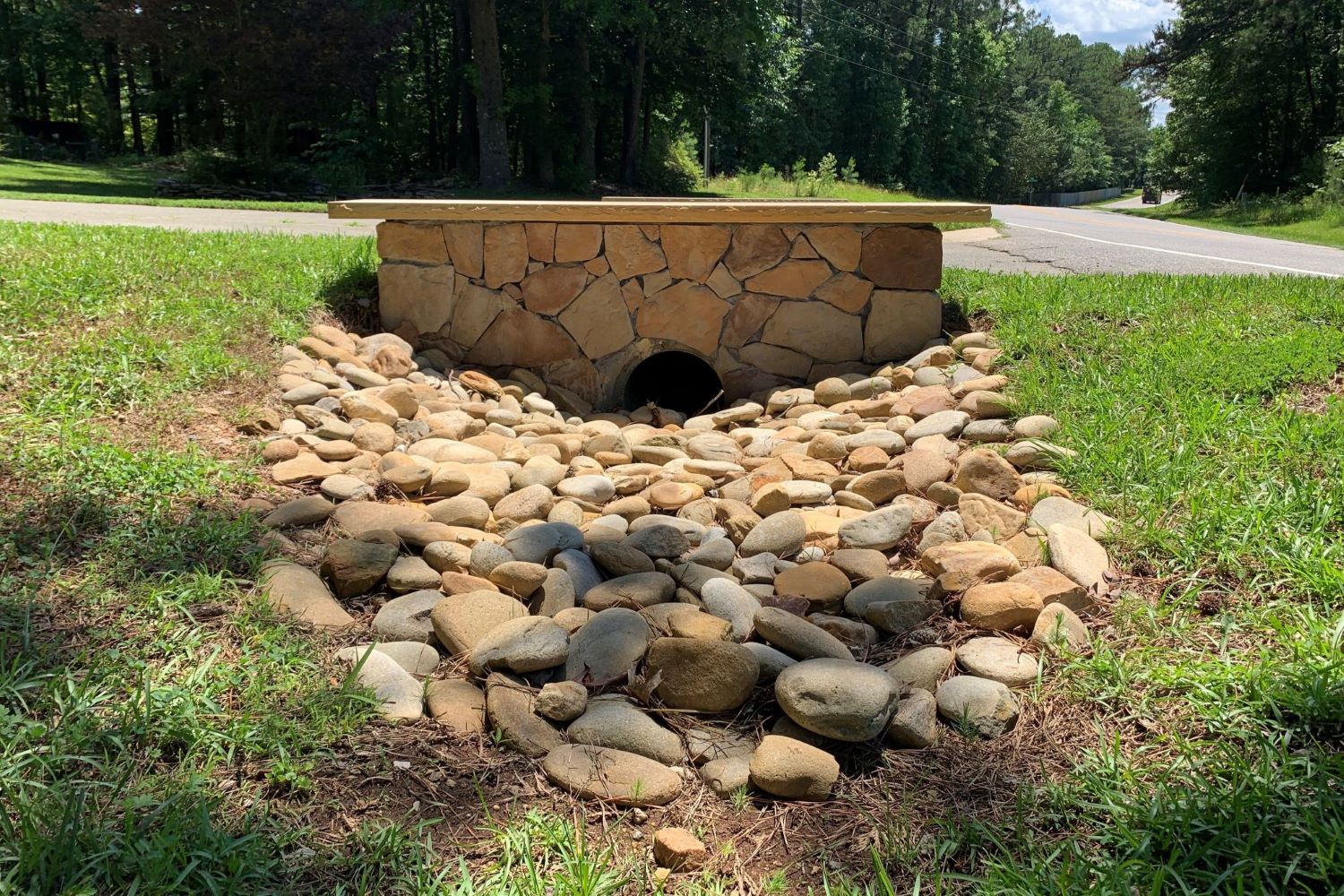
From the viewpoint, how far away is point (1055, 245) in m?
9.88

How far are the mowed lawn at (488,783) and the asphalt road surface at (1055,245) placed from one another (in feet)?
13.1

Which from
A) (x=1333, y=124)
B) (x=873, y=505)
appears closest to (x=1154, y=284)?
(x=873, y=505)

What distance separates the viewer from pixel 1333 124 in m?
25.0

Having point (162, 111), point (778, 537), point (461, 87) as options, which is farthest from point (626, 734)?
point (162, 111)

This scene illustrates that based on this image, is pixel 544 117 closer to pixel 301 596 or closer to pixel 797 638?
pixel 301 596

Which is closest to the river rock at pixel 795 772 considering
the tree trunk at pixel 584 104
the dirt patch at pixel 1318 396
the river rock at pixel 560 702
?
the river rock at pixel 560 702

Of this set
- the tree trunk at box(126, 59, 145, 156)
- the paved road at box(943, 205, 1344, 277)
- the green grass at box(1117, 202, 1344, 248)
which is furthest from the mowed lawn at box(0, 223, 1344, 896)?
the tree trunk at box(126, 59, 145, 156)

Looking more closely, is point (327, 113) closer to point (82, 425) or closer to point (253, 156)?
point (253, 156)

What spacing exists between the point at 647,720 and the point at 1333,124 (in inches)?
1187

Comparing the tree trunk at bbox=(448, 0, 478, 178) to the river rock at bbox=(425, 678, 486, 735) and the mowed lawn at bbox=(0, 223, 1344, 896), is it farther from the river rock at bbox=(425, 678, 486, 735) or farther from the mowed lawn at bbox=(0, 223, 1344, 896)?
the river rock at bbox=(425, 678, 486, 735)

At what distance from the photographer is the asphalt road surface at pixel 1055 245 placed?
7.91m

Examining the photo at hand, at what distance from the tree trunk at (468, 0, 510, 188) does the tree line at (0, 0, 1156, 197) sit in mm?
37

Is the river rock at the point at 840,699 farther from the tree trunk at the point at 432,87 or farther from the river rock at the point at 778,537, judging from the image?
the tree trunk at the point at 432,87

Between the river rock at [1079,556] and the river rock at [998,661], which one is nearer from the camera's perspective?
the river rock at [998,661]
